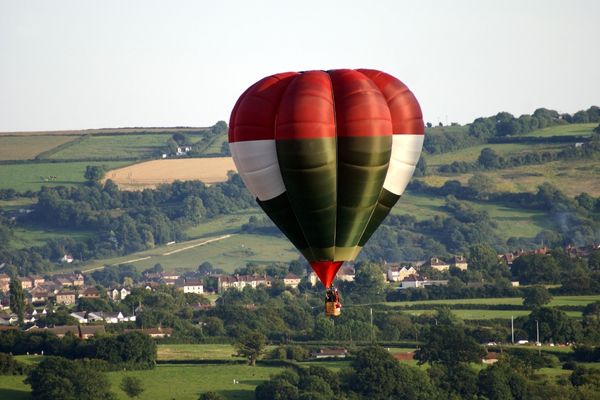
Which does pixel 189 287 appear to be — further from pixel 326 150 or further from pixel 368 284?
pixel 326 150

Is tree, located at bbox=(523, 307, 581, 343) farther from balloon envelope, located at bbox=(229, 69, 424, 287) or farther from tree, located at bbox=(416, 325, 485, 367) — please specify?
balloon envelope, located at bbox=(229, 69, 424, 287)

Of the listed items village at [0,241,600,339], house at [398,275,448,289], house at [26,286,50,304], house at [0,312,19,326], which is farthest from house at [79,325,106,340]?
house at [26,286,50,304]

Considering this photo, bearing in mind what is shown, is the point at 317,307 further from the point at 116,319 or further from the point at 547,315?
the point at 547,315

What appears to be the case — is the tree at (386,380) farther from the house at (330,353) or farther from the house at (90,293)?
the house at (90,293)

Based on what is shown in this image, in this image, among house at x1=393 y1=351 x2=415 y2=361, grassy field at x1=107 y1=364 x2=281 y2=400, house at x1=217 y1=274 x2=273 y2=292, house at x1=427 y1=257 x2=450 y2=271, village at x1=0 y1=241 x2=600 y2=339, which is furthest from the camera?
house at x1=427 y1=257 x2=450 y2=271

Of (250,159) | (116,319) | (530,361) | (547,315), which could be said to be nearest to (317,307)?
(116,319)
